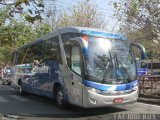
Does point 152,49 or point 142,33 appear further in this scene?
point 152,49

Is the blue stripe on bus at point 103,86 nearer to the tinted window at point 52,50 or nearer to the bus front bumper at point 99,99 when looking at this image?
the bus front bumper at point 99,99

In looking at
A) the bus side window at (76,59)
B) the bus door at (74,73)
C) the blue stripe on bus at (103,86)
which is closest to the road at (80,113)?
the bus door at (74,73)

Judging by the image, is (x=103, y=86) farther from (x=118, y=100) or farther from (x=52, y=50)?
(x=52, y=50)

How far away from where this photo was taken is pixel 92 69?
10945 millimetres

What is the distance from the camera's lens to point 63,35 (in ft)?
42.7

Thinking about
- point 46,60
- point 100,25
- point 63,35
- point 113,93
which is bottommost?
point 113,93

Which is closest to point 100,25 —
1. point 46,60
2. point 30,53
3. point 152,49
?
point 152,49

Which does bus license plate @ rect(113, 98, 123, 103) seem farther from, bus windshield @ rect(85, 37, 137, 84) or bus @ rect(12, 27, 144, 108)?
bus windshield @ rect(85, 37, 137, 84)

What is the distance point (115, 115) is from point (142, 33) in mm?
8216

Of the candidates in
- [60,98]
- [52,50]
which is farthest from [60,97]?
[52,50]

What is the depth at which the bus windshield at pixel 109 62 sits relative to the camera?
1093 centimetres

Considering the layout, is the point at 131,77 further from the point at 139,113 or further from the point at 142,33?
the point at 142,33

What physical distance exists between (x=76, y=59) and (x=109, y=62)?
116cm

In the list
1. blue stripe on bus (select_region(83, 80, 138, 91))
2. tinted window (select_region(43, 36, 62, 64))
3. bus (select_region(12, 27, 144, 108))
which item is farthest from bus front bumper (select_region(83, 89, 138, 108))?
tinted window (select_region(43, 36, 62, 64))
